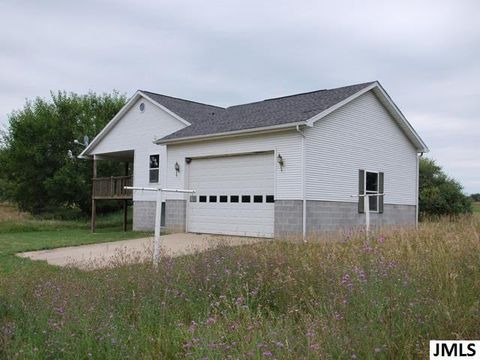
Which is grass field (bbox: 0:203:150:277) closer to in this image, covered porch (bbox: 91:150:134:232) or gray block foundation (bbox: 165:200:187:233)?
gray block foundation (bbox: 165:200:187:233)

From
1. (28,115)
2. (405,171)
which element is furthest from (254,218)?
(28,115)

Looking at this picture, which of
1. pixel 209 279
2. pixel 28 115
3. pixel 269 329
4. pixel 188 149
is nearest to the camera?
pixel 269 329

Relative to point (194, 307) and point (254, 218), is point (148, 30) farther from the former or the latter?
point (194, 307)

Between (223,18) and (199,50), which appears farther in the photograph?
(199,50)

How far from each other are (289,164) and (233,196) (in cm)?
267

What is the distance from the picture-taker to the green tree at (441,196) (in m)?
27.1

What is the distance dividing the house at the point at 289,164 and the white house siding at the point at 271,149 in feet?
0.11

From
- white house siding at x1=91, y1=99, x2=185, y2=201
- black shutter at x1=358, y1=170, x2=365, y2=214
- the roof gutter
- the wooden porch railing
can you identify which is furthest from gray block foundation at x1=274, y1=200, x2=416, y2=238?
the wooden porch railing

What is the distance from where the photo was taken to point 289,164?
15.4 metres

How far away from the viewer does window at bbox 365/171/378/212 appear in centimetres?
1780

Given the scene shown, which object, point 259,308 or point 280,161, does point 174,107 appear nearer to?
point 280,161

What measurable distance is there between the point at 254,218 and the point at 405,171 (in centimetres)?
739

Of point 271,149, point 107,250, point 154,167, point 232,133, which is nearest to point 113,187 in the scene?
point 154,167

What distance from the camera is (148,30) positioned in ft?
48.0
